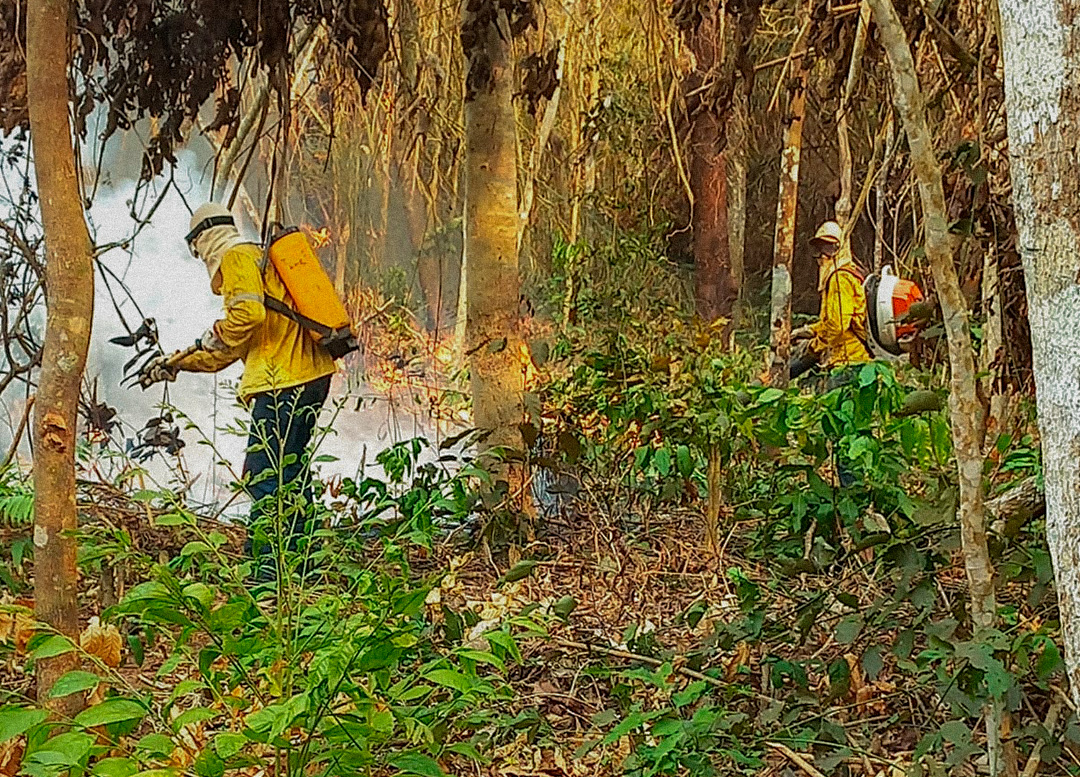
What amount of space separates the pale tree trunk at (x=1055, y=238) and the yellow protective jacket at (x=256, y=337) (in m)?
2.59

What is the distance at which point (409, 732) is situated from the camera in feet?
4.82

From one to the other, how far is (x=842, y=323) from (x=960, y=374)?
2.42 meters

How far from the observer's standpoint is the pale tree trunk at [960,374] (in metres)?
1.59

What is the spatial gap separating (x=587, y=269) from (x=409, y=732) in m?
5.43

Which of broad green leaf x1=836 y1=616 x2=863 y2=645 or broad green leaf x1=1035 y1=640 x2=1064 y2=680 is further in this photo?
broad green leaf x1=836 y1=616 x2=863 y2=645

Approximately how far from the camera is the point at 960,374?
1595 millimetres

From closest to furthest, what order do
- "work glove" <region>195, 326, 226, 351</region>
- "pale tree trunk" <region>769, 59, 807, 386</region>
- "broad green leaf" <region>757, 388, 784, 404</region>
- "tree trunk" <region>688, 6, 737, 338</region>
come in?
"broad green leaf" <region>757, 388, 784, 404</region> → "work glove" <region>195, 326, 226, 351</region> → "pale tree trunk" <region>769, 59, 807, 386</region> → "tree trunk" <region>688, 6, 737, 338</region>

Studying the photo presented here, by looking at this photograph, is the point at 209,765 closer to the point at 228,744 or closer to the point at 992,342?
the point at 228,744

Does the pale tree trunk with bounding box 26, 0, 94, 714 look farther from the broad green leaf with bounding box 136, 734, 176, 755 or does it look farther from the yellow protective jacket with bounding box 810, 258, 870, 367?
the yellow protective jacket with bounding box 810, 258, 870, 367

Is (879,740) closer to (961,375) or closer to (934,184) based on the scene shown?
(961,375)

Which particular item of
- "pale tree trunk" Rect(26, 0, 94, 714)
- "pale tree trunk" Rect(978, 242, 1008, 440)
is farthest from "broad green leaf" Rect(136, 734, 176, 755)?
"pale tree trunk" Rect(978, 242, 1008, 440)

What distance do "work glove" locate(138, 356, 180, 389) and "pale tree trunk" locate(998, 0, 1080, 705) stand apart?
9.36 ft

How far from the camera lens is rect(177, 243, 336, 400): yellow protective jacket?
132 inches

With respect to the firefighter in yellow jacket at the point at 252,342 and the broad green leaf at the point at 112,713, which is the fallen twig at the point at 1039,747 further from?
the firefighter in yellow jacket at the point at 252,342
